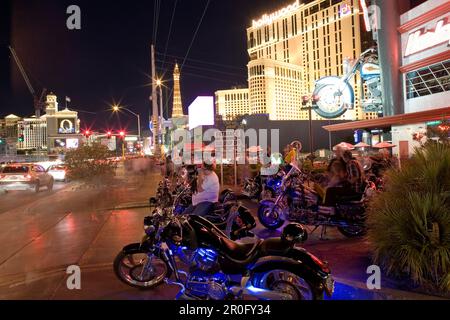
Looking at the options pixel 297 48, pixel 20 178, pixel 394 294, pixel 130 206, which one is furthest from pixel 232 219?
pixel 297 48

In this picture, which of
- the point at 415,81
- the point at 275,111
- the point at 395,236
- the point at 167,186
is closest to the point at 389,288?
the point at 395,236

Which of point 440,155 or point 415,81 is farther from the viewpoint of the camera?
point 415,81

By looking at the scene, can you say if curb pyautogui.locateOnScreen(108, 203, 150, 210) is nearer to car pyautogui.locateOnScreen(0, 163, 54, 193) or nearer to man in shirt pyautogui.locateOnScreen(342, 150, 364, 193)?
man in shirt pyautogui.locateOnScreen(342, 150, 364, 193)

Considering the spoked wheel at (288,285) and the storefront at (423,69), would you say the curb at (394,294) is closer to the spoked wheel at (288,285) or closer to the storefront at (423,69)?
the spoked wheel at (288,285)

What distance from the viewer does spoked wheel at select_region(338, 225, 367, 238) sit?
26.6ft

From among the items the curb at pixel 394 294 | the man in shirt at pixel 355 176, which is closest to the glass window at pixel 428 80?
the man in shirt at pixel 355 176

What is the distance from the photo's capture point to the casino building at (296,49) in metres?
102

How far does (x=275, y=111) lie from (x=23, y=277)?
10975cm

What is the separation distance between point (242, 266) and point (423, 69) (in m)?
30.0

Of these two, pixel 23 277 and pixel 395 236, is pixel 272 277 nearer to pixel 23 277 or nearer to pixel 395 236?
pixel 395 236

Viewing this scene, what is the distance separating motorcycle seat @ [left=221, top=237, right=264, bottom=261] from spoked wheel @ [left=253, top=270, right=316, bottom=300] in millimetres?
260

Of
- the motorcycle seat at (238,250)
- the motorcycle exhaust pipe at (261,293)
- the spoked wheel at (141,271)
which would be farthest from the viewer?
the spoked wheel at (141,271)

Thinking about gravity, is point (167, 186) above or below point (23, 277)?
above

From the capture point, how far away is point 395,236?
546cm
